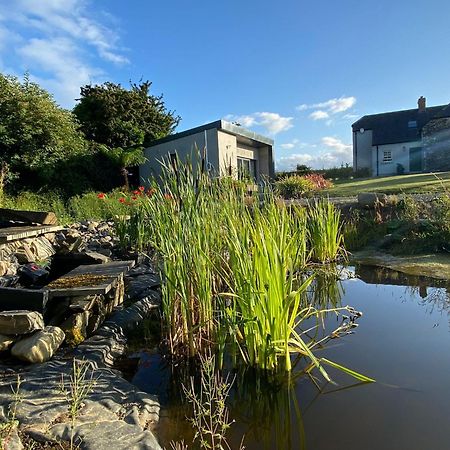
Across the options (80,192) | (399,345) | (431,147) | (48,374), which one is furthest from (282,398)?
(431,147)

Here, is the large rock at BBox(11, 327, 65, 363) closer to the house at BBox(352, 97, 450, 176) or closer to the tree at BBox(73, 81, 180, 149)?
the tree at BBox(73, 81, 180, 149)

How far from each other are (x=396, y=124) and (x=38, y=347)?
31.2 m

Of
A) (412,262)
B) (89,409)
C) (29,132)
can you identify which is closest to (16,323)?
(89,409)

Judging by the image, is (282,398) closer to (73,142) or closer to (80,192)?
(80,192)

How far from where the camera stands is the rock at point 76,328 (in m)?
3.08

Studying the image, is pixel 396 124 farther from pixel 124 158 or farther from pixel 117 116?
pixel 124 158

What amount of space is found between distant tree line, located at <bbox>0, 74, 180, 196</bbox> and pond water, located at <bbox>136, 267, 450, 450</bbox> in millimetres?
7324

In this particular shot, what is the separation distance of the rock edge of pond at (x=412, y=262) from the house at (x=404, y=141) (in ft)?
65.8

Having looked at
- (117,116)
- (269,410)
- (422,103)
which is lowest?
(269,410)

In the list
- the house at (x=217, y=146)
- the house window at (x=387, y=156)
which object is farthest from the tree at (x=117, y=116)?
the house window at (x=387, y=156)

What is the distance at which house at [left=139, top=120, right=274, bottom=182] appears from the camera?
12.6m

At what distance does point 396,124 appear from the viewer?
28.8 meters

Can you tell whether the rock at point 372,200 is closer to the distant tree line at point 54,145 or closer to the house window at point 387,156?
the distant tree line at point 54,145

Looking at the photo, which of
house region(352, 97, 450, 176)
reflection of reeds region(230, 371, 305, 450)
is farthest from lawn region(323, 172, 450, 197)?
house region(352, 97, 450, 176)
